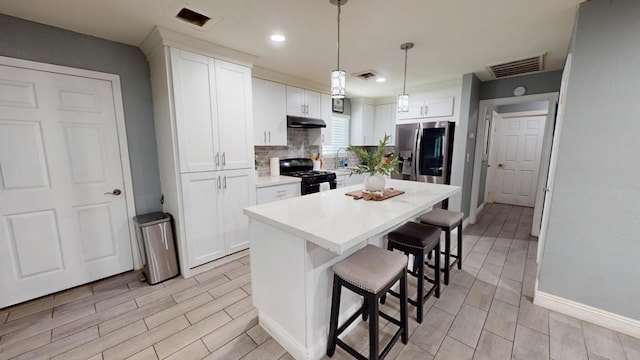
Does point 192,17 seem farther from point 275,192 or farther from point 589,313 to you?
point 589,313

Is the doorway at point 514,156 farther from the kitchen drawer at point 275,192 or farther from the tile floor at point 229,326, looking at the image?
the kitchen drawer at point 275,192

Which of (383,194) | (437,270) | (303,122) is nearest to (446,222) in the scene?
(437,270)

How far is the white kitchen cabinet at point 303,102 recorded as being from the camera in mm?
3680

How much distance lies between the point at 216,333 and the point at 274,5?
2.51 metres

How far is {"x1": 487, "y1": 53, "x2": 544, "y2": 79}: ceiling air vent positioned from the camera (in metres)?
2.88

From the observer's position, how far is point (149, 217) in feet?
8.46

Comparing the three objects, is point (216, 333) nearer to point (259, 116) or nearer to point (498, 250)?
point (259, 116)

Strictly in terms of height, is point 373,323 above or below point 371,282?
below

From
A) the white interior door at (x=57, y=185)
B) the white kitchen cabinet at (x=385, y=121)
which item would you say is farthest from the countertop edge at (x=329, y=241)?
the white kitchen cabinet at (x=385, y=121)

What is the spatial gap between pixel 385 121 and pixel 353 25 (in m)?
3.07

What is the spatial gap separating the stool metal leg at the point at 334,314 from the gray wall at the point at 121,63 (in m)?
2.42

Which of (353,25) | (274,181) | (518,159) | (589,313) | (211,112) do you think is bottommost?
(589,313)

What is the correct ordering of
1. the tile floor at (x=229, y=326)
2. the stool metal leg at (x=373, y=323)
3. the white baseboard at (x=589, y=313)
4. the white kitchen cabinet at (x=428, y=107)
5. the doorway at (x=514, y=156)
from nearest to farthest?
the stool metal leg at (x=373, y=323) < the tile floor at (x=229, y=326) < the white baseboard at (x=589, y=313) < the white kitchen cabinet at (x=428, y=107) < the doorway at (x=514, y=156)

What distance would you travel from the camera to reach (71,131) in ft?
7.47
